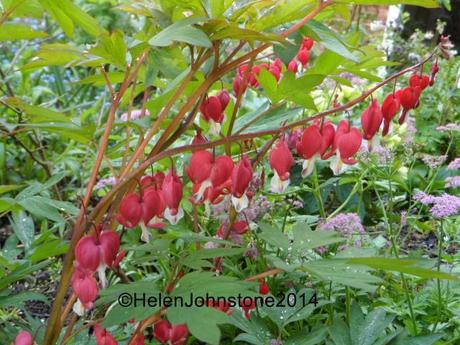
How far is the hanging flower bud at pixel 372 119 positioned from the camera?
111 centimetres

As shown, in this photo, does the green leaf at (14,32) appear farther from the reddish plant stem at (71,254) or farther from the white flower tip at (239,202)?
the white flower tip at (239,202)

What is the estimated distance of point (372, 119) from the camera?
1115mm

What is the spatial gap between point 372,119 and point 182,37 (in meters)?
0.40

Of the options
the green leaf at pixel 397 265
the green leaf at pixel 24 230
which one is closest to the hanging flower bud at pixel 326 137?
the green leaf at pixel 397 265

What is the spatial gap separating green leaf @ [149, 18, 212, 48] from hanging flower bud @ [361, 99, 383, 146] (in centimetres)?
35

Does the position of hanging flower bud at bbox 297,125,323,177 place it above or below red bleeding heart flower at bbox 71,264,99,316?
above

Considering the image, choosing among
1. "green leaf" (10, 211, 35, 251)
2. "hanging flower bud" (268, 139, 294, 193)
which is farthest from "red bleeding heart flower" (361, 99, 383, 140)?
"green leaf" (10, 211, 35, 251)

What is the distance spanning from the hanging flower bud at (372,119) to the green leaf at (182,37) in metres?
0.35

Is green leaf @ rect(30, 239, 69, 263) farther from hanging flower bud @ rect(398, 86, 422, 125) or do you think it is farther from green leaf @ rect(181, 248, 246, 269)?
hanging flower bud @ rect(398, 86, 422, 125)

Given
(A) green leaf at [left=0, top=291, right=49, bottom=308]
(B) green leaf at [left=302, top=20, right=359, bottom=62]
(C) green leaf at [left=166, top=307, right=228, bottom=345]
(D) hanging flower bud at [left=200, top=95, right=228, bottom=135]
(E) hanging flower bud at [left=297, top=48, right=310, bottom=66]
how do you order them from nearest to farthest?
(C) green leaf at [left=166, top=307, right=228, bottom=345], (B) green leaf at [left=302, top=20, right=359, bottom=62], (D) hanging flower bud at [left=200, top=95, right=228, bottom=135], (A) green leaf at [left=0, top=291, right=49, bottom=308], (E) hanging flower bud at [left=297, top=48, right=310, bottom=66]

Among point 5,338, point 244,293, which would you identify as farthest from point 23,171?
point 244,293

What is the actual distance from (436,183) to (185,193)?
815 millimetres

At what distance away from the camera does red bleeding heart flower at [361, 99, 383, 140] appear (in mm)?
1110

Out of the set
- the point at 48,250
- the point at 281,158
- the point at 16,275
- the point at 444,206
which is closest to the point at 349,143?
the point at 281,158
